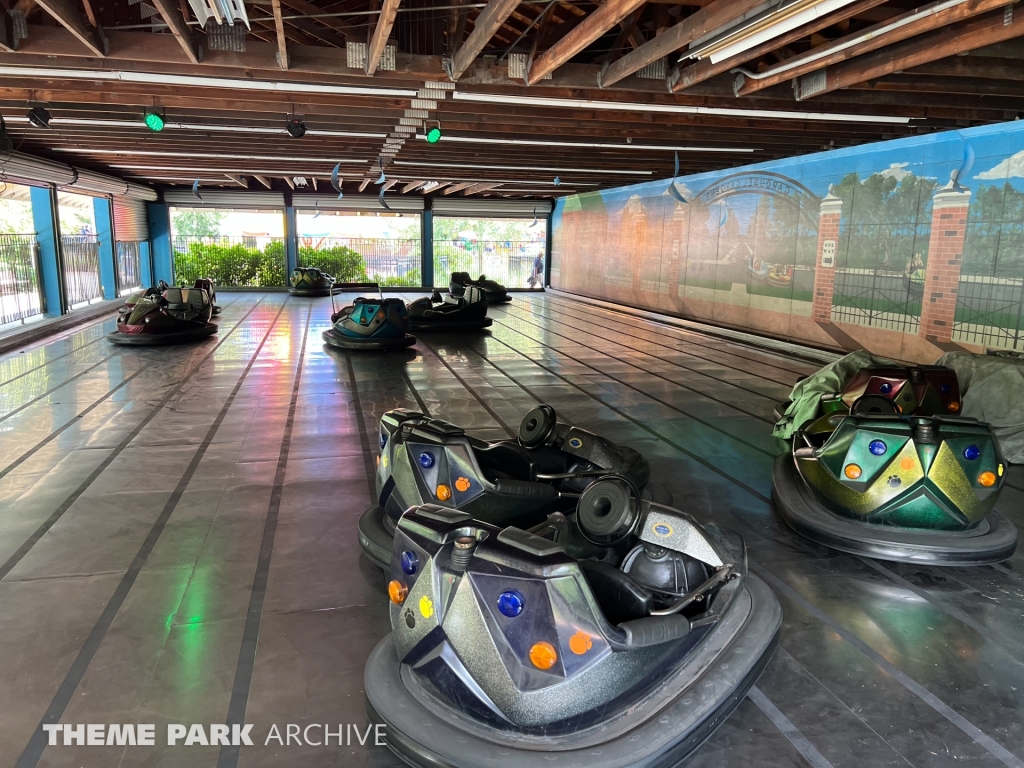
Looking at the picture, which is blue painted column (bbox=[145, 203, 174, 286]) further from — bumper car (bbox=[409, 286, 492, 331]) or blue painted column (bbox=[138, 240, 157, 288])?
bumper car (bbox=[409, 286, 492, 331])

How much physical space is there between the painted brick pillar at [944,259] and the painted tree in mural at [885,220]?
0.11 m

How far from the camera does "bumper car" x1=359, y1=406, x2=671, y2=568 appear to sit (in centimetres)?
274

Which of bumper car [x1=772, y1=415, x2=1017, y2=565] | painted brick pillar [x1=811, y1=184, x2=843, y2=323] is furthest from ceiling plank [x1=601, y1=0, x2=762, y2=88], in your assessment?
painted brick pillar [x1=811, y1=184, x2=843, y2=323]

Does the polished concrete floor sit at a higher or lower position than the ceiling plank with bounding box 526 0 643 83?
lower

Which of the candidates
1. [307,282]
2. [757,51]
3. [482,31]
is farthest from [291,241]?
[757,51]

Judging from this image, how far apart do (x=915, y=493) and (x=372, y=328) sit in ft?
20.6

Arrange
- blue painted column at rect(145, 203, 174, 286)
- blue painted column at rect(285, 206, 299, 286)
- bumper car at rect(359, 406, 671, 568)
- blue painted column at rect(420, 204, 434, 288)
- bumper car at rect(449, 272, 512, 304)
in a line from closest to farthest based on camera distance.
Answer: bumper car at rect(359, 406, 671, 568) → bumper car at rect(449, 272, 512, 304) → blue painted column at rect(145, 203, 174, 286) → blue painted column at rect(285, 206, 299, 286) → blue painted column at rect(420, 204, 434, 288)

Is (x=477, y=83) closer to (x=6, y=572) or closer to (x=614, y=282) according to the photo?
(x=6, y=572)

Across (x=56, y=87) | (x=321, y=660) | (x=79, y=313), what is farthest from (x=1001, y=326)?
(x=79, y=313)

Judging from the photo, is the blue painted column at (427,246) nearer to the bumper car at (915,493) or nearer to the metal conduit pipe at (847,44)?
the metal conduit pipe at (847,44)

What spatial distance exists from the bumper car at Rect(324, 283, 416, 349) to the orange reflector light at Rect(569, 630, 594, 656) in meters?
6.72

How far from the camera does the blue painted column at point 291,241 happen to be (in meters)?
16.5

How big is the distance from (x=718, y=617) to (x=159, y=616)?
72.0 inches

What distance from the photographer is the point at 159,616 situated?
2.42 m
